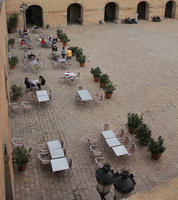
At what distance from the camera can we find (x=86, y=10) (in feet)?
88.5

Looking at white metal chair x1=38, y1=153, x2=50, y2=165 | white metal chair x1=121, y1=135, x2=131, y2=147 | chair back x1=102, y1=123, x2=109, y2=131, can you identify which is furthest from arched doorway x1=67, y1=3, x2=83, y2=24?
white metal chair x1=38, y1=153, x2=50, y2=165

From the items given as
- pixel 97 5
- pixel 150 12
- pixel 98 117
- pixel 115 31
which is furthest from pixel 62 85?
pixel 150 12

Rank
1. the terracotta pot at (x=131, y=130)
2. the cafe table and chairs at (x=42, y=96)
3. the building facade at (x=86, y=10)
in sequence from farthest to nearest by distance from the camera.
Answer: the building facade at (x=86, y=10), the cafe table and chairs at (x=42, y=96), the terracotta pot at (x=131, y=130)

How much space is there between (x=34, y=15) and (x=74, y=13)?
162 inches

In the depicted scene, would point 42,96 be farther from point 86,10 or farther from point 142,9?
point 142,9

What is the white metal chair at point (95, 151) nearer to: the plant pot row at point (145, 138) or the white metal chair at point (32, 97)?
the plant pot row at point (145, 138)

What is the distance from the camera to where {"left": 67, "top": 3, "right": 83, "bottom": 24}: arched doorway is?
28.6 m

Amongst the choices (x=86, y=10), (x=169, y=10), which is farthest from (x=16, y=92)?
(x=169, y=10)

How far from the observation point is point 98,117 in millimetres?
11578

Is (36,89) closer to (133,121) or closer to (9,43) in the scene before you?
(133,121)

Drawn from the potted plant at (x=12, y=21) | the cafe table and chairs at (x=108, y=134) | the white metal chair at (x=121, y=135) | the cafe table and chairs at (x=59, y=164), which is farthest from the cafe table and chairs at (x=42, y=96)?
the potted plant at (x=12, y=21)

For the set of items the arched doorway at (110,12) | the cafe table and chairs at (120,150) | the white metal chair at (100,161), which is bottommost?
the white metal chair at (100,161)

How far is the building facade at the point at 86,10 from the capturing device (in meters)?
25.4

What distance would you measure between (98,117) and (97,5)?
1853cm
